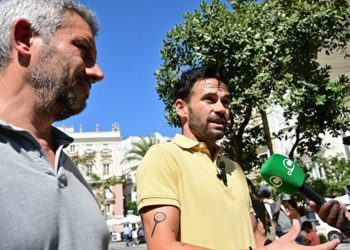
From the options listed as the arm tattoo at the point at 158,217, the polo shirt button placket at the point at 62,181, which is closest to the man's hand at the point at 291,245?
the arm tattoo at the point at 158,217

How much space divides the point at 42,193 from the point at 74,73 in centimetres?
55

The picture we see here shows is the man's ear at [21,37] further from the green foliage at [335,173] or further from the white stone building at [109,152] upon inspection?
the white stone building at [109,152]

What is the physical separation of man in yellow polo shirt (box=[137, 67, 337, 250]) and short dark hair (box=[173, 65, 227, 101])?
0.02 meters

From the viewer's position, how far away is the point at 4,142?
127cm

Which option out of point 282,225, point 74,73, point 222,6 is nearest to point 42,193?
point 74,73

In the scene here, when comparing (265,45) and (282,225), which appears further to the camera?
(265,45)

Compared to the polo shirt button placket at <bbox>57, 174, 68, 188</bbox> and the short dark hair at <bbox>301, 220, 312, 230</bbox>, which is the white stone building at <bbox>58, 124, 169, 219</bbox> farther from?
the polo shirt button placket at <bbox>57, 174, 68, 188</bbox>

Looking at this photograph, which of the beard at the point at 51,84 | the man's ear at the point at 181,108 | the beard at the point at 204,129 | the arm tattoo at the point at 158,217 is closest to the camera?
the beard at the point at 51,84

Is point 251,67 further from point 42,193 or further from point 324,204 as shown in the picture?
point 42,193

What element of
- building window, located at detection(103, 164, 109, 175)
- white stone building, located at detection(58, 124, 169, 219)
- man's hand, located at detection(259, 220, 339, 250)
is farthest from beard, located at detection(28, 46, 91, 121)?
building window, located at detection(103, 164, 109, 175)

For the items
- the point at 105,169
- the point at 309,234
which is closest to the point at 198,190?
the point at 309,234

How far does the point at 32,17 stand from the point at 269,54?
7.04 m

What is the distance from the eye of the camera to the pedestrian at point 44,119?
1156mm

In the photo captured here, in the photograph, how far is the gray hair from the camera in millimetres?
1519
